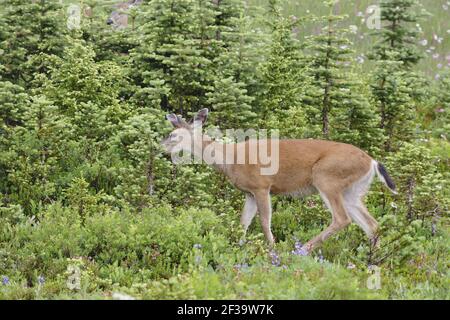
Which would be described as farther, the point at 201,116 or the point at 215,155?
the point at 215,155

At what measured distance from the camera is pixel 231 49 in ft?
43.7

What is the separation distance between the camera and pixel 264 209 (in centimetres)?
1016

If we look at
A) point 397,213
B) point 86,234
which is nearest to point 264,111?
point 397,213

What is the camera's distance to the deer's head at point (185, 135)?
10.4 meters

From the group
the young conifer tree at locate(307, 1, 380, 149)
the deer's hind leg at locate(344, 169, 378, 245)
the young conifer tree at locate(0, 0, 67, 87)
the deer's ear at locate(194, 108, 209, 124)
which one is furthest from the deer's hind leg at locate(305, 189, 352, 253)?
the young conifer tree at locate(0, 0, 67, 87)

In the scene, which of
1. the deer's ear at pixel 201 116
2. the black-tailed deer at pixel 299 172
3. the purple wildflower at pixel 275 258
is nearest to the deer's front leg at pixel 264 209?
the black-tailed deer at pixel 299 172

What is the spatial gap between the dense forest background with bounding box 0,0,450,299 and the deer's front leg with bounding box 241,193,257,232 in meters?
0.20

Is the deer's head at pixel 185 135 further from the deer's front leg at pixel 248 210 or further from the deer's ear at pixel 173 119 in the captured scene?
the deer's front leg at pixel 248 210

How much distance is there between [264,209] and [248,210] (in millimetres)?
397

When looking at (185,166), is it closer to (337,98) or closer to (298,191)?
(298,191)

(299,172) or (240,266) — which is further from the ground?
(299,172)

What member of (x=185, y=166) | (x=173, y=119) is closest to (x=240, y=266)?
(x=173, y=119)

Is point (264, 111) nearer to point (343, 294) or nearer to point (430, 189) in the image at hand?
point (430, 189)

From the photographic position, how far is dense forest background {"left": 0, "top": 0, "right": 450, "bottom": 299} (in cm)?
797
